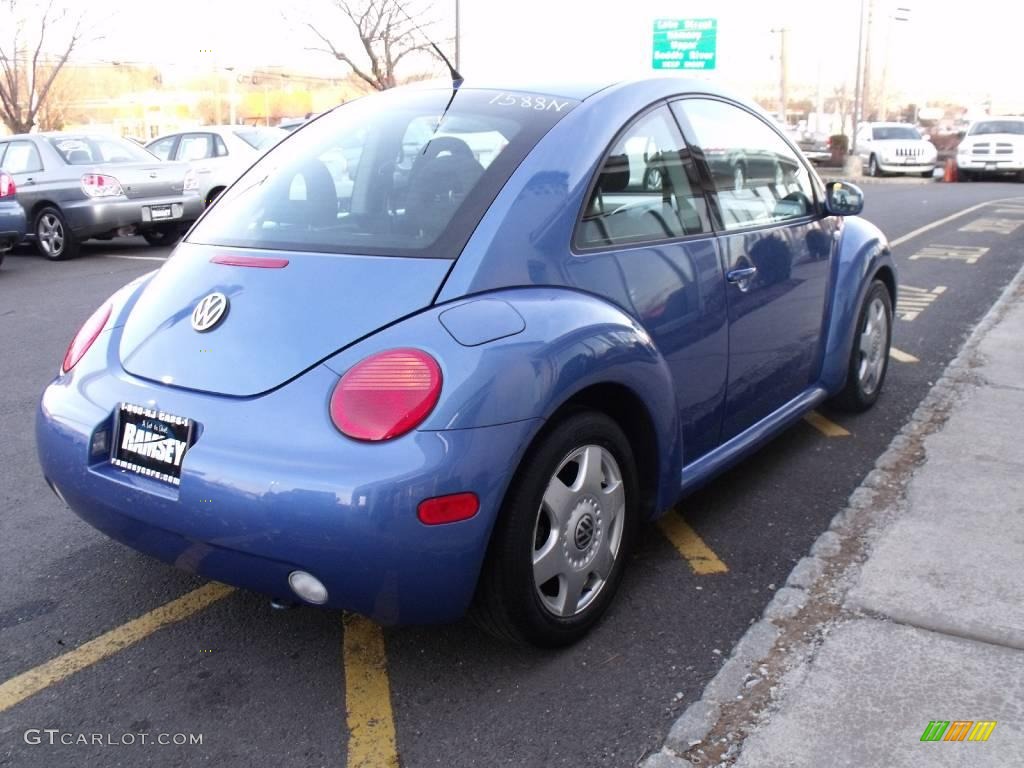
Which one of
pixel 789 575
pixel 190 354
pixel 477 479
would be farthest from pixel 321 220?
pixel 789 575

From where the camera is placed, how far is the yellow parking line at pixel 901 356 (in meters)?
6.48

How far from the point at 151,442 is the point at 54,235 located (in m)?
10.4

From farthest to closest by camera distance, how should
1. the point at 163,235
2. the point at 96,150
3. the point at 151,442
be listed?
the point at 163,235 < the point at 96,150 < the point at 151,442

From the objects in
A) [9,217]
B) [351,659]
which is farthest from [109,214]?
[351,659]

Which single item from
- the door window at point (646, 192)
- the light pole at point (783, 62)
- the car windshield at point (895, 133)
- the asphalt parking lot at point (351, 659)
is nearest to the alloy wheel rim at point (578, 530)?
the asphalt parking lot at point (351, 659)

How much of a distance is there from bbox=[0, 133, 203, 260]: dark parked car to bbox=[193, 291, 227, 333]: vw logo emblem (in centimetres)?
980

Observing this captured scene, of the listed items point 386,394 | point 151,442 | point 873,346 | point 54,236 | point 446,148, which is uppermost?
point 446,148

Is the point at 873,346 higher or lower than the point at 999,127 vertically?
lower

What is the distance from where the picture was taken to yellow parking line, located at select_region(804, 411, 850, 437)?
5.00 meters

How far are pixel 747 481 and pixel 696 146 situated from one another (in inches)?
58.7

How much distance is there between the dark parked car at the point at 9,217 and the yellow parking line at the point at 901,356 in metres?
8.76

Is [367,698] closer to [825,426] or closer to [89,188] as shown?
[825,426]

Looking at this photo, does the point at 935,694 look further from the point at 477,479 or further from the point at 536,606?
the point at 477,479

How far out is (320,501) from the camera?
2432mm
